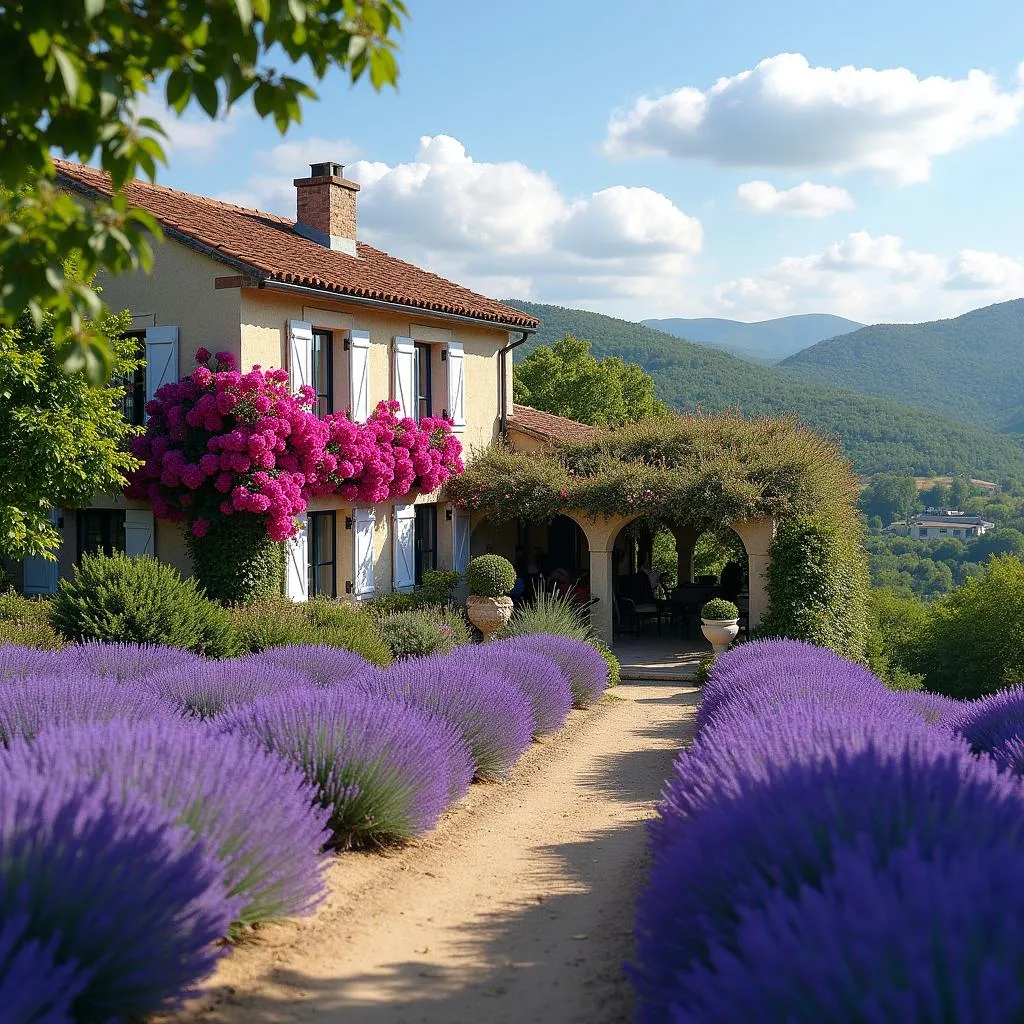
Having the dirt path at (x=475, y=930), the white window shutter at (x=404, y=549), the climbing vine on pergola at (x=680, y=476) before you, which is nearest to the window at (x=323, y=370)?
the white window shutter at (x=404, y=549)

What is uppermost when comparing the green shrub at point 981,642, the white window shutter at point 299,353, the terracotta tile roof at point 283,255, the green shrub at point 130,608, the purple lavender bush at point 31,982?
the terracotta tile roof at point 283,255

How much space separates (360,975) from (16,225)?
2.94 m

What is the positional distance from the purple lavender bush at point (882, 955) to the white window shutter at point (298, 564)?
12599mm

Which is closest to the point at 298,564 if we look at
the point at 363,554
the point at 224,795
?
the point at 363,554

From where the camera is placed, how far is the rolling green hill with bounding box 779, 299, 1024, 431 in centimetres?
13088

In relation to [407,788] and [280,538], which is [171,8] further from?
[280,538]

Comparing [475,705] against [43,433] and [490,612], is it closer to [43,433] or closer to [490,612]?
[43,433]

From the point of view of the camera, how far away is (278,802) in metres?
4.50

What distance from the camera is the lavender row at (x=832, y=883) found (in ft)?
7.92

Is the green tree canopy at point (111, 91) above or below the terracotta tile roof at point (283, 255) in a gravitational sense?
below

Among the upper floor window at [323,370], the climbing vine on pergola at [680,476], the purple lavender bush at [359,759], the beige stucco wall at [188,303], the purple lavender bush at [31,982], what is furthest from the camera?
the climbing vine on pergola at [680,476]

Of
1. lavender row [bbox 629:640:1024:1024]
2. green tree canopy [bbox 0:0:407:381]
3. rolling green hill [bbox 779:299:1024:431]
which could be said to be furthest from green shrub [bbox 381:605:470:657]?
rolling green hill [bbox 779:299:1024:431]

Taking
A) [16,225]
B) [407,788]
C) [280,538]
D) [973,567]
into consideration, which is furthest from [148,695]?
[973,567]

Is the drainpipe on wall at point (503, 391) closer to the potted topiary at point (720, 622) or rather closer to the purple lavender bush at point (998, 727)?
the potted topiary at point (720, 622)
